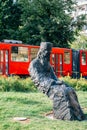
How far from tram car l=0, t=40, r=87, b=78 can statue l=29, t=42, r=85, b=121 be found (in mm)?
14092

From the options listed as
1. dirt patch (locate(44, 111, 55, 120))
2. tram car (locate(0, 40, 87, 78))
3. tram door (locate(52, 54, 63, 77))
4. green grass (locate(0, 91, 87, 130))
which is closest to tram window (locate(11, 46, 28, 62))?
tram car (locate(0, 40, 87, 78))

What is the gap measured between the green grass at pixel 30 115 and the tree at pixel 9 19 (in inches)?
816

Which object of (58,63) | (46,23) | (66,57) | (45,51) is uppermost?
(46,23)

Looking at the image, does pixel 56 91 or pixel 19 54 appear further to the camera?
pixel 19 54

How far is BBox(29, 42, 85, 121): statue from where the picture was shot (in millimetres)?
8430

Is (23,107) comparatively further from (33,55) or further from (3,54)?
(33,55)

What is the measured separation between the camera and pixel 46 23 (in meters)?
32.0

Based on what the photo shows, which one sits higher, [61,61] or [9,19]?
[9,19]

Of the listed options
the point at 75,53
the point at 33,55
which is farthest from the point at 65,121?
the point at 75,53

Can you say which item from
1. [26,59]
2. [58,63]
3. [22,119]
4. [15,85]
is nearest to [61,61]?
[58,63]

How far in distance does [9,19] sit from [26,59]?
8619 mm

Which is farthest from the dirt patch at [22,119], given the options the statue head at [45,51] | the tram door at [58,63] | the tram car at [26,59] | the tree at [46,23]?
the tree at [46,23]

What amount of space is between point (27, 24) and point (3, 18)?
2.05 meters

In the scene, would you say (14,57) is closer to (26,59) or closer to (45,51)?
(26,59)
